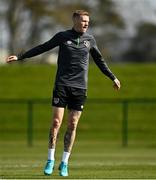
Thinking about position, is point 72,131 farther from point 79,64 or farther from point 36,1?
point 36,1

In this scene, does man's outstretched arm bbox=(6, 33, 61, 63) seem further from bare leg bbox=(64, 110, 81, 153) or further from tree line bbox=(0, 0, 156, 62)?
tree line bbox=(0, 0, 156, 62)

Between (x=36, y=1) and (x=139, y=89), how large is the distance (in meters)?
15.7

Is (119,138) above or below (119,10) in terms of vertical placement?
below

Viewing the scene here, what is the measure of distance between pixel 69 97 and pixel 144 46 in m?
55.7

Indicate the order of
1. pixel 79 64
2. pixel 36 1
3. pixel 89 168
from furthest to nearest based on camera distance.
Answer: pixel 36 1, pixel 89 168, pixel 79 64

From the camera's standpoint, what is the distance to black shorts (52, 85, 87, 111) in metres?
13.5

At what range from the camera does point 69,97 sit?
44.7 ft

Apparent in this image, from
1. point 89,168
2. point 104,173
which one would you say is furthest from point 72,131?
point 89,168

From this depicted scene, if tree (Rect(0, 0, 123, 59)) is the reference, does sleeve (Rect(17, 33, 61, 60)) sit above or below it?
below

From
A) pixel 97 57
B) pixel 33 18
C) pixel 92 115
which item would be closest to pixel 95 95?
pixel 92 115

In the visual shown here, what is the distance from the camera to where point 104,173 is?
14141mm

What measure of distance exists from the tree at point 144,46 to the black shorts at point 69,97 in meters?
53.5

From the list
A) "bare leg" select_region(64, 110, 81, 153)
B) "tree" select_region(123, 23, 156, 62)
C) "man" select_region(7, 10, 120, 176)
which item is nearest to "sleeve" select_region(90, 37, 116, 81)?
"man" select_region(7, 10, 120, 176)

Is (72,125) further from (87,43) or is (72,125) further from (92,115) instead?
(92,115)
